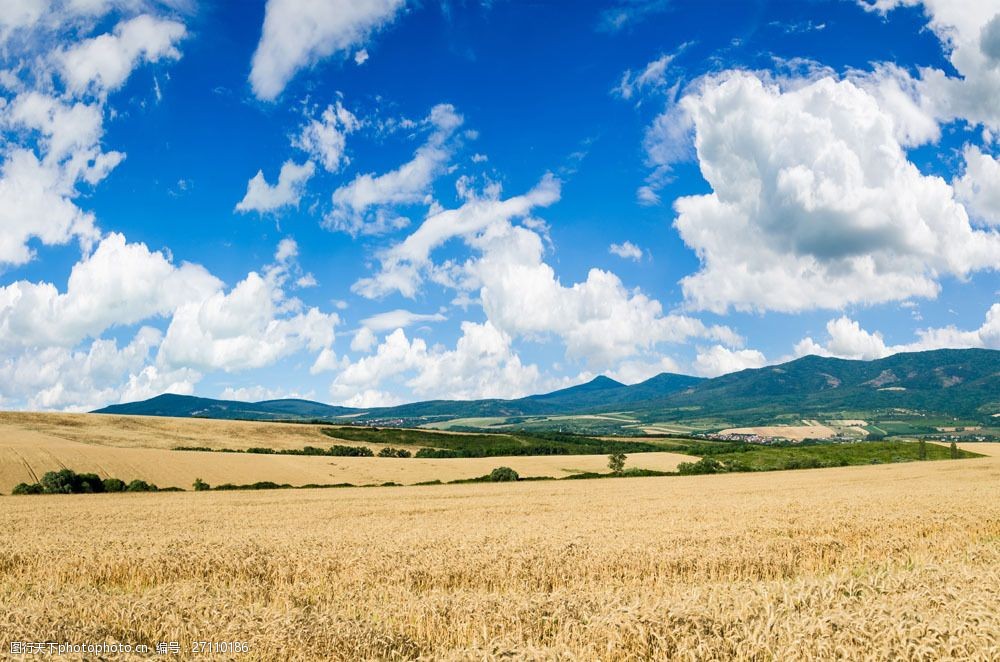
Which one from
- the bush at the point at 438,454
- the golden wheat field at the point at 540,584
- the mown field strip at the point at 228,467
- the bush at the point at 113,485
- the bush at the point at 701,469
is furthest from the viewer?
the bush at the point at 438,454

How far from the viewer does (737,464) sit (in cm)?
9019

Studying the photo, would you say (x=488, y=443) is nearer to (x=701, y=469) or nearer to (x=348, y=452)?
(x=348, y=452)

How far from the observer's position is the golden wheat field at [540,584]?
6867mm

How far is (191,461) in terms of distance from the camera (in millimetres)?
75750

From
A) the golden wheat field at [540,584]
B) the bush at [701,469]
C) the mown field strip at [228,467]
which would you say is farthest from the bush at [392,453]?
the golden wheat field at [540,584]

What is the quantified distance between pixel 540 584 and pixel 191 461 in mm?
75508

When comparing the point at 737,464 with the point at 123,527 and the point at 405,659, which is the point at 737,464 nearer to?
the point at 123,527

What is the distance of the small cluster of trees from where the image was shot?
55.1 metres

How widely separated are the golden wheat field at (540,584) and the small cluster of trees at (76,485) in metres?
32.9

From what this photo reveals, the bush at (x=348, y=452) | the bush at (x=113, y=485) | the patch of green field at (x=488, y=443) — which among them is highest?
the bush at (x=113, y=485)

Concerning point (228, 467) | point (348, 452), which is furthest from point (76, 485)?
point (348, 452)

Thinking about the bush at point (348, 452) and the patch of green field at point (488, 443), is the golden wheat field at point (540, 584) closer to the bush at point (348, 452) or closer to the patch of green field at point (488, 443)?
the bush at point (348, 452)

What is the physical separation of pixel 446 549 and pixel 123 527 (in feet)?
56.7

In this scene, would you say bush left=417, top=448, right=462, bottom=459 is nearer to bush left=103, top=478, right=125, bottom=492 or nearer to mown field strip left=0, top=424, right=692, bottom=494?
mown field strip left=0, top=424, right=692, bottom=494
